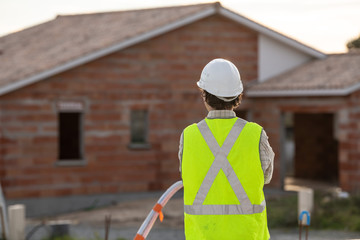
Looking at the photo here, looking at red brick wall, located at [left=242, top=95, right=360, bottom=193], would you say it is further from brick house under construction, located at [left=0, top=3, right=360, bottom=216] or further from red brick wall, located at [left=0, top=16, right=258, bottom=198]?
red brick wall, located at [left=0, top=16, right=258, bottom=198]

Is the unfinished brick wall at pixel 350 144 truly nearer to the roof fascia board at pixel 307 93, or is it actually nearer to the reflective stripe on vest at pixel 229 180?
the roof fascia board at pixel 307 93

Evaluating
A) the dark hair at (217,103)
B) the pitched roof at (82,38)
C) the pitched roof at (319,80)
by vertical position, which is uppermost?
the pitched roof at (82,38)

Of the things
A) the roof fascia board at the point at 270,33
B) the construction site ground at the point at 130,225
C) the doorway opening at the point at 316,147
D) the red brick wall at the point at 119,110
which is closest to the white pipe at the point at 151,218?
the construction site ground at the point at 130,225

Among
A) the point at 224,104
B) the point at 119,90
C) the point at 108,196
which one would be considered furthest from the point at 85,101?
the point at 224,104

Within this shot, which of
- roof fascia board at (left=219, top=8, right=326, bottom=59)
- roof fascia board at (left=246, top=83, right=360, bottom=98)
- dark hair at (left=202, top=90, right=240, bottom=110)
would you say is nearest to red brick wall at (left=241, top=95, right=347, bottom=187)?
roof fascia board at (left=246, top=83, right=360, bottom=98)

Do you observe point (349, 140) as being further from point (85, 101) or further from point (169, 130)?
point (85, 101)

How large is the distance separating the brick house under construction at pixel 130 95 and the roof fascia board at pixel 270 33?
1.3 inches

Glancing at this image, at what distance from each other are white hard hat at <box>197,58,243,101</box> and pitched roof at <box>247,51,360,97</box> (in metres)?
15.1

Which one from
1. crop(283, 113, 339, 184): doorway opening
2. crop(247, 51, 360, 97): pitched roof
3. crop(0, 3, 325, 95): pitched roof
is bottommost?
crop(283, 113, 339, 184): doorway opening

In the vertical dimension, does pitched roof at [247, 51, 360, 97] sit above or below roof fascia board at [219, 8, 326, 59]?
below

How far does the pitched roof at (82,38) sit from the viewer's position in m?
18.0

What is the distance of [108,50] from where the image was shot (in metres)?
18.6

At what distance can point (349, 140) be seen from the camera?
1883 centimetres

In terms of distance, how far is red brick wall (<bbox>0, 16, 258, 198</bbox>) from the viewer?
→ 17.6 m
